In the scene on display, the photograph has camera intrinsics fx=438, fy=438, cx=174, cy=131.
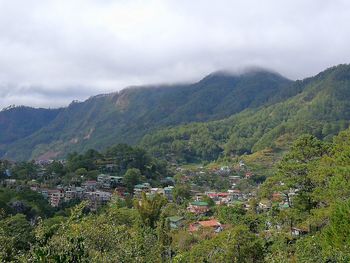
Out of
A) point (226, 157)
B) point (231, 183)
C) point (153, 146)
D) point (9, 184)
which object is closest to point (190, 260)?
point (9, 184)

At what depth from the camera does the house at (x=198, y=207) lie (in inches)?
1960

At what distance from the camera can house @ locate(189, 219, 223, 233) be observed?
37.6 metres

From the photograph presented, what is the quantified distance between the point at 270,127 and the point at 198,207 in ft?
248

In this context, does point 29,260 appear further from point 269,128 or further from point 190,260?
point 269,128

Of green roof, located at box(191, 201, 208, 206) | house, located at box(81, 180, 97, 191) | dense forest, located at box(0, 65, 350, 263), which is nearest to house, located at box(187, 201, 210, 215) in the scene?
green roof, located at box(191, 201, 208, 206)

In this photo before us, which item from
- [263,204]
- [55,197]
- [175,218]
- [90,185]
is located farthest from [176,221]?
[90,185]

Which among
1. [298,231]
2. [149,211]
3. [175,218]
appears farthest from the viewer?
[175,218]

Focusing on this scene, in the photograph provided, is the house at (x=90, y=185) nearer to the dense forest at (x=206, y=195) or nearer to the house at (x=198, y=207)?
the dense forest at (x=206, y=195)

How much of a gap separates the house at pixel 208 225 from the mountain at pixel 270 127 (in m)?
63.1

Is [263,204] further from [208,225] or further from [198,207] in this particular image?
[198,207]

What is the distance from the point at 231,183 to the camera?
7894 cm

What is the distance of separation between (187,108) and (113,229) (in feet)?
575

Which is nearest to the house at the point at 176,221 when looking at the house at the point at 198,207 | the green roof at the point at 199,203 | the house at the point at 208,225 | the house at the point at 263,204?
the house at the point at 208,225

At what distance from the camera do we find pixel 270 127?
122 m
